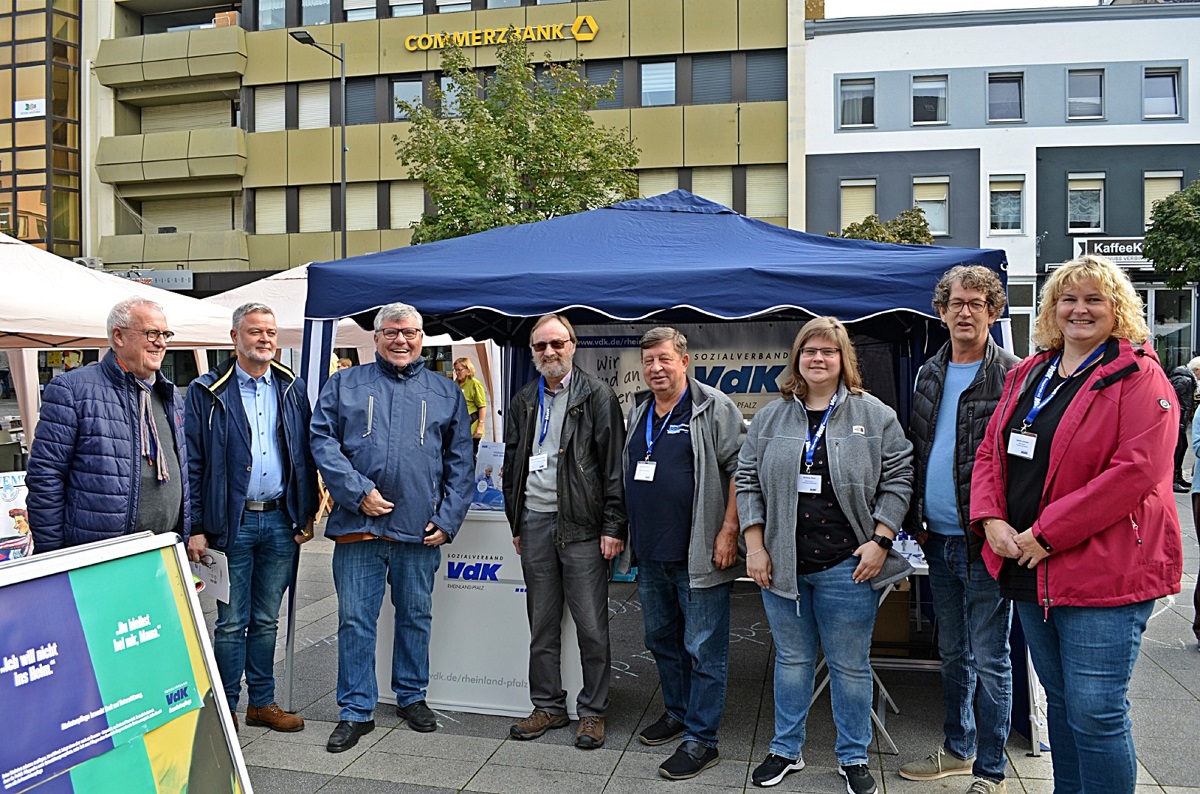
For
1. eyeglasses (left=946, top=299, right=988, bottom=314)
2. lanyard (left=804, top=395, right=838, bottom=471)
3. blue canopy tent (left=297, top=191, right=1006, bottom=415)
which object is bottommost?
lanyard (left=804, top=395, right=838, bottom=471)

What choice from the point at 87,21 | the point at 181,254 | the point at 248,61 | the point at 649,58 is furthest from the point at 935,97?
the point at 87,21

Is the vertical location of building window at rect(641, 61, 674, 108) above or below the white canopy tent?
above

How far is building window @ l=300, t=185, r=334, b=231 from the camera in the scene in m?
26.5

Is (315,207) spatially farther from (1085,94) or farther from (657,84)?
(1085,94)

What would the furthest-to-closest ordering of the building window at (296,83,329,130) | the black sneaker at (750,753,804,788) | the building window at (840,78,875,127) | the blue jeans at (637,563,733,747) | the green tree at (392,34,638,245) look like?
the building window at (296,83,329,130)
the building window at (840,78,875,127)
the green tree at (392,34,638,245)
the blue jeans at (637,563,733,747)
the black sneaker at (750,753,804,788)

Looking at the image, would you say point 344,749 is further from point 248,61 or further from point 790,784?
point 248,61

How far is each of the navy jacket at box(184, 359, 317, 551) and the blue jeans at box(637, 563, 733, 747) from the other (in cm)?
156

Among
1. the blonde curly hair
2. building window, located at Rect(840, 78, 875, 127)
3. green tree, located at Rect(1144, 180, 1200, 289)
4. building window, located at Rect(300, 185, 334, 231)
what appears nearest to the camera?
the blonde curly hair

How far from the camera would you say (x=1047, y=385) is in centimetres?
282

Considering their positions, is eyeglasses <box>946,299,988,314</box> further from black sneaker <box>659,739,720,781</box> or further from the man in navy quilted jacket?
the man in navy quilted jacket

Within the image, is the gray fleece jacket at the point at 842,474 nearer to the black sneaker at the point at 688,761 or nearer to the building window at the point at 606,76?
the black sneaker at the point at 688,761

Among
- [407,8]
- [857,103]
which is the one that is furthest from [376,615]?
[407,8]

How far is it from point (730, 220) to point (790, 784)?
9.88 feet

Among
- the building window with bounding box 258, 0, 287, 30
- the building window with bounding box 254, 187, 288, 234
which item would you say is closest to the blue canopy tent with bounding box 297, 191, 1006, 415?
the building window with bounding box 254, 187, 288, 234
